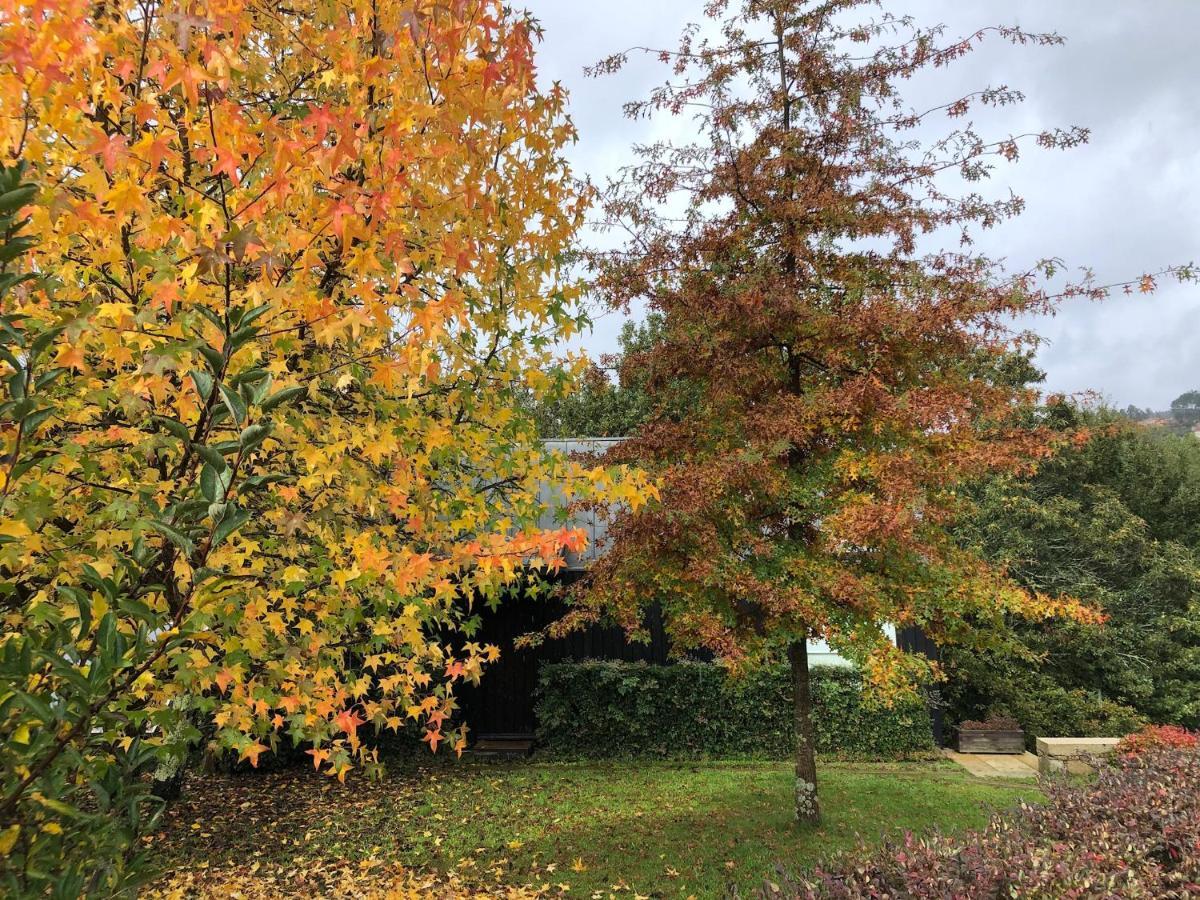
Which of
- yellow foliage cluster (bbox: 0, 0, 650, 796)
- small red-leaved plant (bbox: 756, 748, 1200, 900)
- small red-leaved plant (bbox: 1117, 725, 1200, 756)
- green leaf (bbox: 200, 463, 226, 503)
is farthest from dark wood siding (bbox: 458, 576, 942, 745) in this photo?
green leaf (bbox: 200, 463, 226, 503)

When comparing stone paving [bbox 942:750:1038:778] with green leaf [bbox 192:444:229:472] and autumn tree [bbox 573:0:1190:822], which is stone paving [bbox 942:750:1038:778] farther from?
green leaf [bbox 192:444:229:472]

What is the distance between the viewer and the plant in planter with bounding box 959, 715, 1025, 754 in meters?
11.7

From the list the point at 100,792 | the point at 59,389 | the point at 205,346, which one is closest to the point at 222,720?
the point at 59,389

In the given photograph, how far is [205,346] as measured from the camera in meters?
1.34

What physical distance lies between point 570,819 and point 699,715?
3617 millimetres

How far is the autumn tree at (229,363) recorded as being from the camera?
1477 millimetres

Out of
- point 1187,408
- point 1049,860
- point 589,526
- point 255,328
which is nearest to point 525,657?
point 589,526

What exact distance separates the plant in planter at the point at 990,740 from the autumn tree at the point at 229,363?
10874 millimetres

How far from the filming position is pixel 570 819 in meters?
7.80

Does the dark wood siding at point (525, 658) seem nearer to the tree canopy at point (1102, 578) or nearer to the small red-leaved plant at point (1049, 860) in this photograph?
the tree canopy at point (1102, 578)

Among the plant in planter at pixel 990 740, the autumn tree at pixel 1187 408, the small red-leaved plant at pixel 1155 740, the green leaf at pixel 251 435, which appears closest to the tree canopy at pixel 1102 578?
the plant in planter at pixel 990 740

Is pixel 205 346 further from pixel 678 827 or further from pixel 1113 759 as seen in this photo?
pixel 1113 759

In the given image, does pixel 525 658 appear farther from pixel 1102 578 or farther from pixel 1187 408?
pixel 1187 408

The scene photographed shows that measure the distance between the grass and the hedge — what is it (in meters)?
0.40
